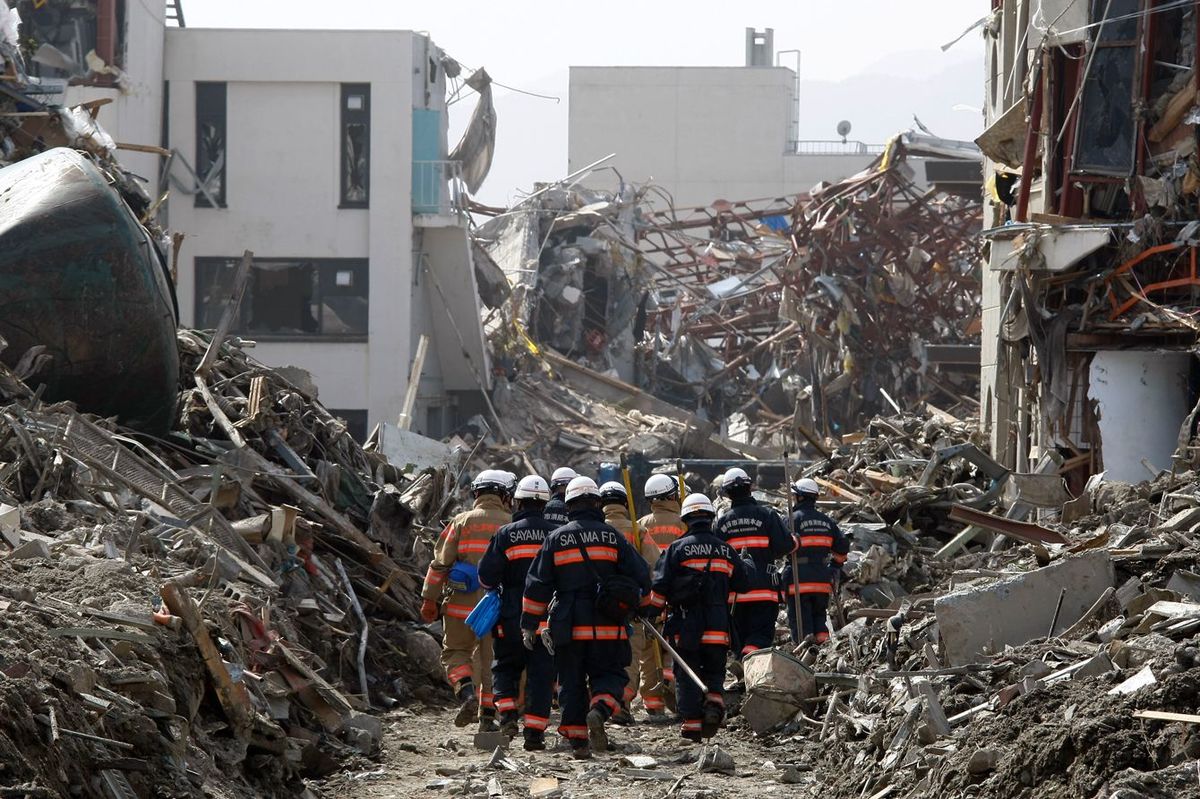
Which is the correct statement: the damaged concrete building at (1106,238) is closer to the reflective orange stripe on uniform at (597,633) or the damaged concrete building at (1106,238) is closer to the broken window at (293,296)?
the reflective orange stripe on uniform at (597,633)

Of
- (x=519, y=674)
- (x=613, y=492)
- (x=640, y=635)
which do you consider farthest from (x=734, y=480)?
(x=519, y=674)

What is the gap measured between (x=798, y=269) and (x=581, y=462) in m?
5.59

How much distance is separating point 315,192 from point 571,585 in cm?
2106

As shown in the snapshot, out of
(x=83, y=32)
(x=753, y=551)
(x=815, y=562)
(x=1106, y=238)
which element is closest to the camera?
(x=753, y=551)

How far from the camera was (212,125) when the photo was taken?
3028 centimetres

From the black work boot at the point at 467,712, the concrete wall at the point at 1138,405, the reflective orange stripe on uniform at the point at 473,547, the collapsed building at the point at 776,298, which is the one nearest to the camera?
the black work boot at the point at 467,712

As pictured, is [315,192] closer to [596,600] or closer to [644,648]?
[644,648]

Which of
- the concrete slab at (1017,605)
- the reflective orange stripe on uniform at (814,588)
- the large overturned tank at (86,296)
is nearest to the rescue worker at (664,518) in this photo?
the reflective orange stripe on uniform at (814,588)

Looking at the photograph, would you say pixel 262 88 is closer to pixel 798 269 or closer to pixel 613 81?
pixel 798 269

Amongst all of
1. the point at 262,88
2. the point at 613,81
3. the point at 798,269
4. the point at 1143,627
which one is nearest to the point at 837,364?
the point at 798,269

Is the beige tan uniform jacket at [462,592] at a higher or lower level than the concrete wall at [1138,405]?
lower

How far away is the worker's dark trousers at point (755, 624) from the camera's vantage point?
12.1 metres

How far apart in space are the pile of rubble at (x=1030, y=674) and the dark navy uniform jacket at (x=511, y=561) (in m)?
1.81

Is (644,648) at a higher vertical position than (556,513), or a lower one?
lower
